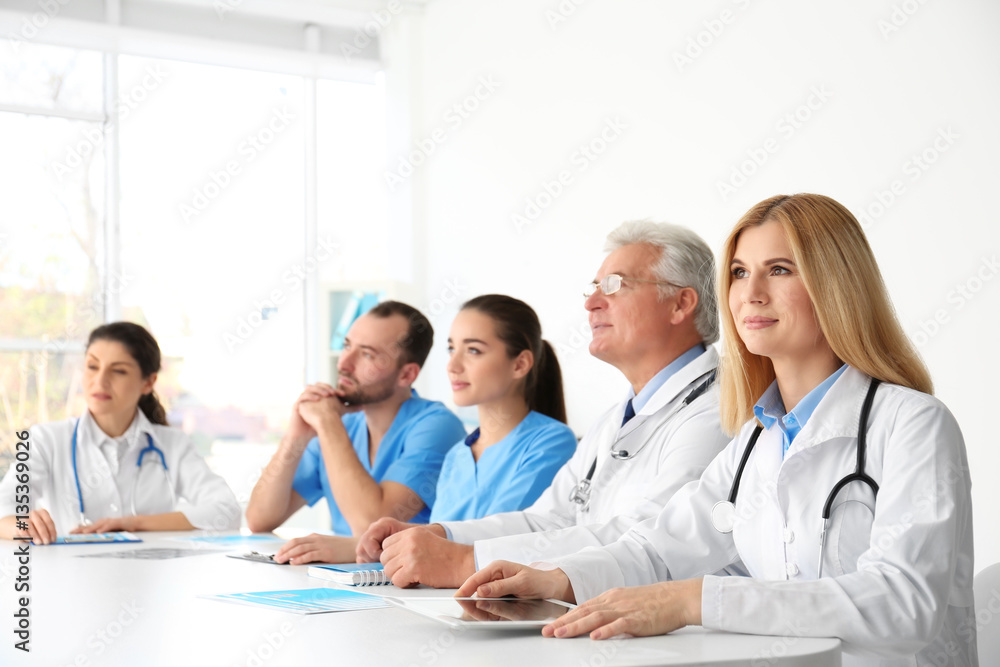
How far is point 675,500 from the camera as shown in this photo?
5.54 feet

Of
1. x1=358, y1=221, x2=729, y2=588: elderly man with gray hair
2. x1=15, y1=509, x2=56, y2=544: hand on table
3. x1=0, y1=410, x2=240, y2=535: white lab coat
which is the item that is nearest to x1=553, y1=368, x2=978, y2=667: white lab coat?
x1=358, y1=221, x2=729, y2=588: elderly man with gray hair

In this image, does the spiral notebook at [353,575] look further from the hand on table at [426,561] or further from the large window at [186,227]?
the large window at [186,227]

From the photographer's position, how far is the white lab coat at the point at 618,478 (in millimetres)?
1824

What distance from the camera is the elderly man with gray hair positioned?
1.81 metres

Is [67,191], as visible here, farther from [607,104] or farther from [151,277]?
[607,104]

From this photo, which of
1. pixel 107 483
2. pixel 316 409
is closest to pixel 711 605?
pixel 316 409

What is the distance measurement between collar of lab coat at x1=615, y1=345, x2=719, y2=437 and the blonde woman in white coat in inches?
14.7

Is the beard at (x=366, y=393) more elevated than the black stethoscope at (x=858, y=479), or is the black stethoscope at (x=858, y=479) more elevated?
the beard at (x=366, y=393)

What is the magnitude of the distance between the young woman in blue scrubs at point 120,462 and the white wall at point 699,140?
1.89m

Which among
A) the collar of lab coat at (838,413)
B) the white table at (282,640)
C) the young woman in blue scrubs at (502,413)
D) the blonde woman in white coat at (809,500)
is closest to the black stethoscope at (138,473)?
the young woman in blue scrubs at (502,413)

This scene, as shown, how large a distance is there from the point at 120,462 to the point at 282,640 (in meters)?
2.11

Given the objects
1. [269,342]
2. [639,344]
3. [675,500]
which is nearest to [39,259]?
[269,342]

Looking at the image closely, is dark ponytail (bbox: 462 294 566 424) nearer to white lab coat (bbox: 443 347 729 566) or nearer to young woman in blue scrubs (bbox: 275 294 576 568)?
young woman in blue scrubs (bbox: 275 294 576 568)

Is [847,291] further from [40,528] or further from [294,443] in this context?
[40,528]
